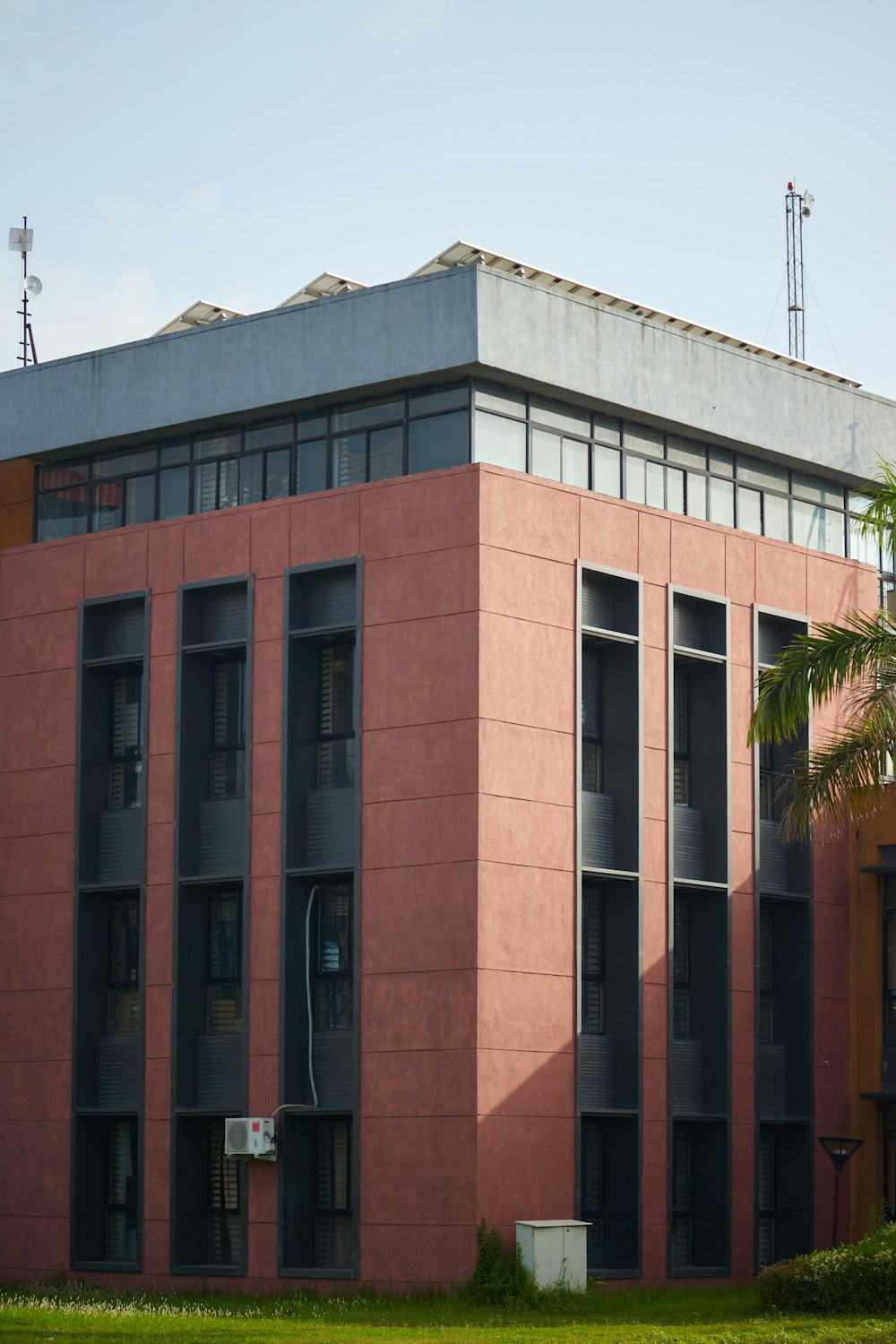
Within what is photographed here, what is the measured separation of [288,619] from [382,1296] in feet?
32.2

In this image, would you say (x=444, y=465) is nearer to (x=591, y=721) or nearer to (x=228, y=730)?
(x=591, y=721)

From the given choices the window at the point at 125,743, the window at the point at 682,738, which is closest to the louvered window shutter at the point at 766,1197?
the window at the point at 682,738

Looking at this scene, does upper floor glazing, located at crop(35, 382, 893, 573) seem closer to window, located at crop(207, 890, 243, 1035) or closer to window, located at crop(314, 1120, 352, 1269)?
window, located at crop(207, 890, 243, 1035)

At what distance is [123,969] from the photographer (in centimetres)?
3425

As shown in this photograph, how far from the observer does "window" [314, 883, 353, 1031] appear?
31891mm

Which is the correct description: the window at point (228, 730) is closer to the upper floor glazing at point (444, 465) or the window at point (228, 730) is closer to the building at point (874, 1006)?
the upper floor glazing at point (444, 465)

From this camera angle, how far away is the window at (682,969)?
34.1m

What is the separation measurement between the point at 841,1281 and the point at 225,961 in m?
11.1

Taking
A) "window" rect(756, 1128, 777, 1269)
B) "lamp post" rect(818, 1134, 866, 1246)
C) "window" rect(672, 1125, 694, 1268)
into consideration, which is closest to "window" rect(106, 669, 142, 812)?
"window" rect(672, 1125, 694, 1268)

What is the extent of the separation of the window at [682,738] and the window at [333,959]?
5869 mm

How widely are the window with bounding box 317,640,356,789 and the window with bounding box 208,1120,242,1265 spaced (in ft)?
18.1

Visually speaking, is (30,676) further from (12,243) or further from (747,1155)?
(747,1155)

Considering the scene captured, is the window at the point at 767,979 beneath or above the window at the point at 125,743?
beneath

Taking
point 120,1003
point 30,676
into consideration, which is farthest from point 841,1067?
point 30,676
